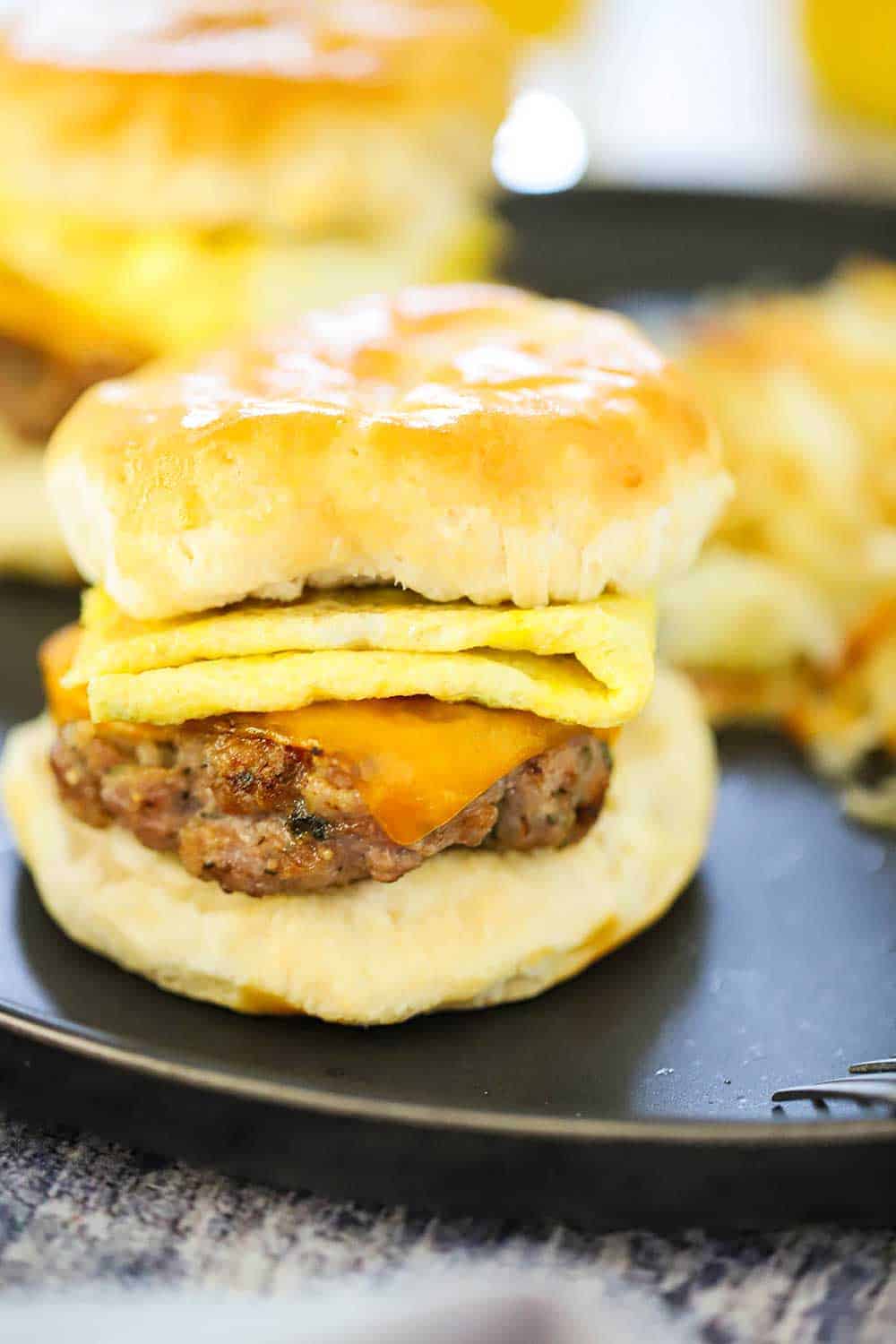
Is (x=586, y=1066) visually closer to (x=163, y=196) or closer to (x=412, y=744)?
(x=412, y=744)

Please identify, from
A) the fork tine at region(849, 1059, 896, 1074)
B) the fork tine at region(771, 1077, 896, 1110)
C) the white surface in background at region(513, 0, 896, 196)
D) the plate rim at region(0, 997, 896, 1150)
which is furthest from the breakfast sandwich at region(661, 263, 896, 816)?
the white surface in background at region(513, 0, 896, 196)

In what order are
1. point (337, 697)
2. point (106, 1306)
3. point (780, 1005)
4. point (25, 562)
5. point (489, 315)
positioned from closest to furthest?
point (106, 1306) < point (337, 697) < point (780, 1005) < point (489, 315) < point (25, 562)

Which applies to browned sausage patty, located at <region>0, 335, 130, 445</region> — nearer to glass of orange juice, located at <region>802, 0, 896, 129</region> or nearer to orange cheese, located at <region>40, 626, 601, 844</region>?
orange cheese, located at <region>40, 626, 601, 844</region>

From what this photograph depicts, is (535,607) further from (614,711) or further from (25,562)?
(25,562)

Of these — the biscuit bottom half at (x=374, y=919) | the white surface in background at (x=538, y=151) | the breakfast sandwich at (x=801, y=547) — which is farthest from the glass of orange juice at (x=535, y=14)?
the biscuit bottom half at (x=374, y=919)

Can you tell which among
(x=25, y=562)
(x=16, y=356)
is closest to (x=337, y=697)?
(x=25, y=562)
